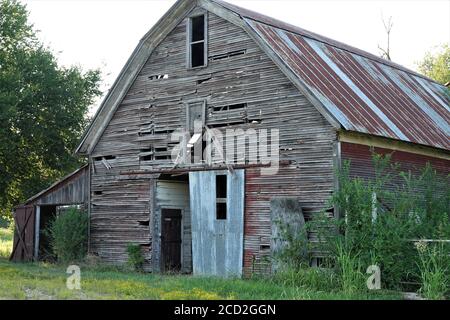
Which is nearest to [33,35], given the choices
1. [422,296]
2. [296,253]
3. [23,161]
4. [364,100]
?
[23,161]

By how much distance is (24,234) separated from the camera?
22.7m

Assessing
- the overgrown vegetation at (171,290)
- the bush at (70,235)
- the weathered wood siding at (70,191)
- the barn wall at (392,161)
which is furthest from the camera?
the weathered wood siding at (70,191)

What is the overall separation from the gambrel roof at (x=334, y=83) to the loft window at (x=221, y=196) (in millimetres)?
3208

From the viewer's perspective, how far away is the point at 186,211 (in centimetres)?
1966

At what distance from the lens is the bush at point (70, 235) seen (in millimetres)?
19922

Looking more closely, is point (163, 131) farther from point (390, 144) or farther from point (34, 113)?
point (34, 113)

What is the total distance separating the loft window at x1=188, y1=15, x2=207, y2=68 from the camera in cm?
1870

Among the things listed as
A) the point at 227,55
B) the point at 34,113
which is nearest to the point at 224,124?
the point at 227,55

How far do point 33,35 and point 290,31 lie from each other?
47.7ft

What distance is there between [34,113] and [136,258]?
1145 centimetres

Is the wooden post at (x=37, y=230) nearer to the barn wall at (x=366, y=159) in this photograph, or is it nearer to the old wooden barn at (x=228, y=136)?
the old wooden barn at (x=228, y=136)

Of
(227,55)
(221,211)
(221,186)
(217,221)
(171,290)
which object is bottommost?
(171,290)

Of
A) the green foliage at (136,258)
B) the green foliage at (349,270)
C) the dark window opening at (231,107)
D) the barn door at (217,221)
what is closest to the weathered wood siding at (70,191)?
the green foliage at (136,258)
